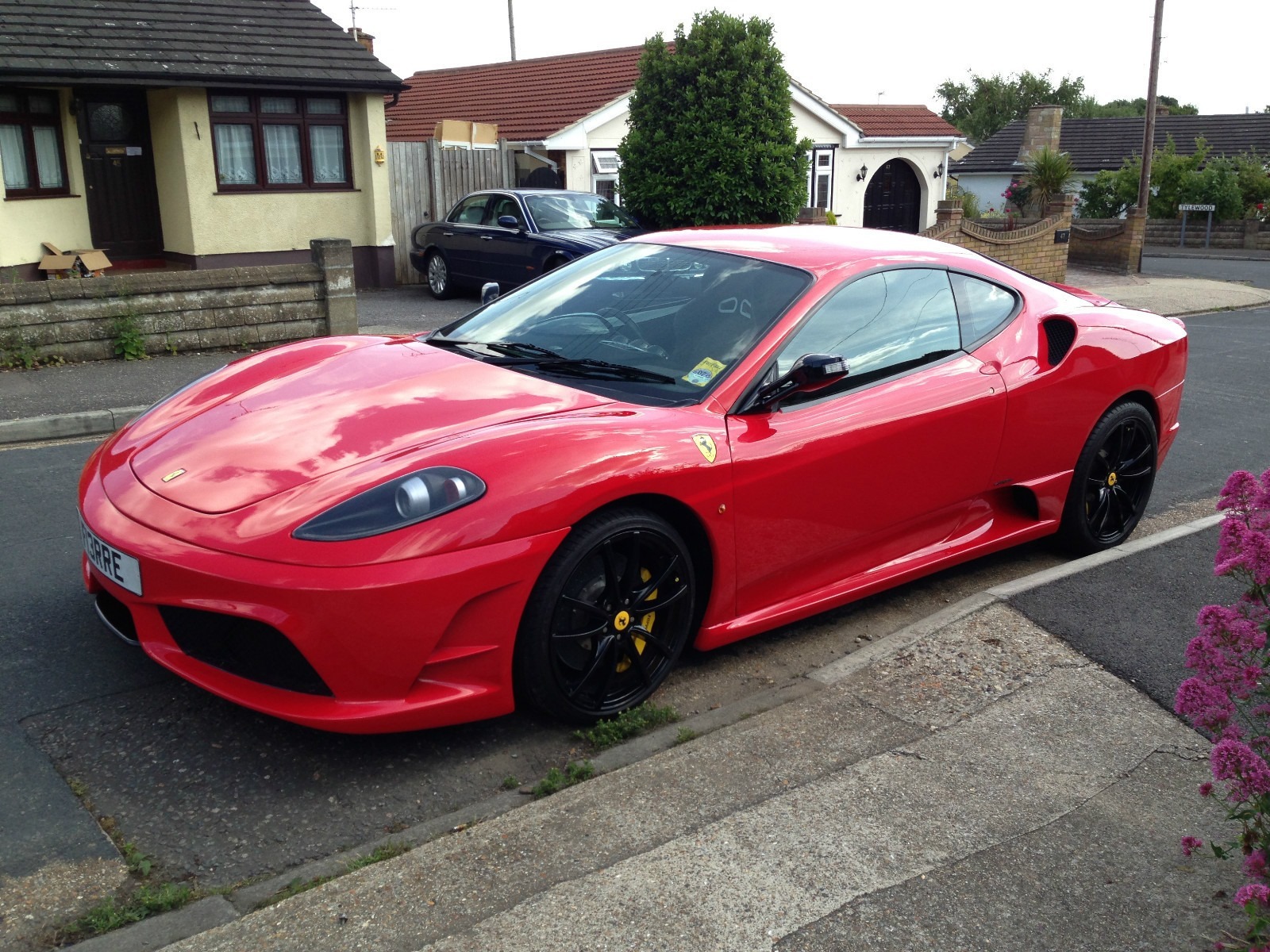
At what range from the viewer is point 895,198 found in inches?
1236

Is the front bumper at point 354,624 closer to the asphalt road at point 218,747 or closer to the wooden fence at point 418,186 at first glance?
the asphalt road at point 218,747

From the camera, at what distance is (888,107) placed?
3197cm

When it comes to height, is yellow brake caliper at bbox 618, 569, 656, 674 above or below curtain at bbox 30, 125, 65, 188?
below

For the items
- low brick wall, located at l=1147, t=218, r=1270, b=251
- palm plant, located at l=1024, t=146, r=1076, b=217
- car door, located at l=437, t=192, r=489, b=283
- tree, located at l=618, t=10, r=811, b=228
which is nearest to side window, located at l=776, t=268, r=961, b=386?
tree, located at l=618, t=10, r=811, b=228

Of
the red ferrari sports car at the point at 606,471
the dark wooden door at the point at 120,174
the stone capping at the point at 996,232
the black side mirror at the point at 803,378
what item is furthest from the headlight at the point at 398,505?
the stone capping at the point at 996,232

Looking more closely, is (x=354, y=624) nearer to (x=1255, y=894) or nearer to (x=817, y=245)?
(x=1255, y=894)

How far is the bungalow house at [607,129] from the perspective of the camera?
885 inches

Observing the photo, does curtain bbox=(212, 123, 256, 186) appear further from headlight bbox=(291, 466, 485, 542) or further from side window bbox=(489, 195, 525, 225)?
headlight bbox=(291, 466, 485, 542)

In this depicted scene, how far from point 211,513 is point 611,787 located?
1381 mm

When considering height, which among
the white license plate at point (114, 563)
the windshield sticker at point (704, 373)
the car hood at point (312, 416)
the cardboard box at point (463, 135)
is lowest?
the white license plate at point (114, 563)

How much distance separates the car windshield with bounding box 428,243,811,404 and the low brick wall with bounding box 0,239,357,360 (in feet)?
19.9

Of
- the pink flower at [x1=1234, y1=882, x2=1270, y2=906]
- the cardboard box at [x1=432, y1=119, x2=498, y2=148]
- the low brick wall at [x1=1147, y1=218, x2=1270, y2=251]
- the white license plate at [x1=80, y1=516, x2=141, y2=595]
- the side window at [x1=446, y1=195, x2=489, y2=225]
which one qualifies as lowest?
the low brick wall at [x1=1147, y1=218, x2=1270, y2=251]

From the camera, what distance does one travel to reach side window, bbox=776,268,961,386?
4.20m

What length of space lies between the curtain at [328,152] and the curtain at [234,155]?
36.9 inches
